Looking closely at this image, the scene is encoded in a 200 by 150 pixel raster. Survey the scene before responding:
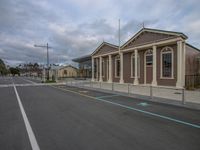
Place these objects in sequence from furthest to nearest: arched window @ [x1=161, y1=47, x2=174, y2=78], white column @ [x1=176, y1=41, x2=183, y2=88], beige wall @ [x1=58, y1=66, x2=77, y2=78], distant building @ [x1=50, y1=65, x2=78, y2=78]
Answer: beige wall @ [x1=58, y1=66, x2=77, y2=78] → distant building @ [x1=50, y1=65, x2=78, y2=78] → arched window @ [x1=161, y1=47, x2=174, y2=78] → white column @ [x1=176, y1=41, x2=183, y2=88]

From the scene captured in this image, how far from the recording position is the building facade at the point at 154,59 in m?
19.0

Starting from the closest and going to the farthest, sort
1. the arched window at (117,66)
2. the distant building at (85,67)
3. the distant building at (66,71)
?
1. the arched window at (117,66)
2. the distant building at (85,67)
3. the distant building at (66,71)

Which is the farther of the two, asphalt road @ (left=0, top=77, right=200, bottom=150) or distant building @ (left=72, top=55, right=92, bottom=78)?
distant building @ (left=72, top=55, right=92, bottom=78)

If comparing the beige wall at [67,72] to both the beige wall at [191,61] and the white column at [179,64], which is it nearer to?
the beige wall at [191,61]

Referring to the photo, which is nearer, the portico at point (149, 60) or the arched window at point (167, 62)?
the portico at point (149, 60)

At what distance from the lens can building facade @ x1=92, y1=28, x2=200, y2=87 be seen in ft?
62.4

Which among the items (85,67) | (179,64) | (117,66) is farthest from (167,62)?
(85,67)

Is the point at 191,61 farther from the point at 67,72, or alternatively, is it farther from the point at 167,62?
the point at 67,72

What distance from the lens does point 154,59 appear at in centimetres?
2106

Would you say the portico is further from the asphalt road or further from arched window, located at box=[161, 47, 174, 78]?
the asphalt road

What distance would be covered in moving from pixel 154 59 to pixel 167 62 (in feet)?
4.84

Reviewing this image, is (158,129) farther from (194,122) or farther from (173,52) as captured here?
(173,52)

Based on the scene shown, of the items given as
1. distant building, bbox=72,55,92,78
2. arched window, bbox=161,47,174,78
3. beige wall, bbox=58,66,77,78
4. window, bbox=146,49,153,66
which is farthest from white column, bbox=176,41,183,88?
beige wall, bbox=58,66,77,78

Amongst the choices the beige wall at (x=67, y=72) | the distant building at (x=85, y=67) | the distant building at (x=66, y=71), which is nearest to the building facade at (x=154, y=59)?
the distant building at (x=85, y=67)
